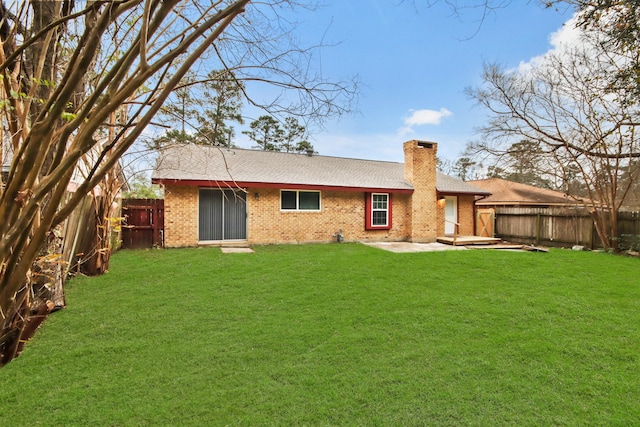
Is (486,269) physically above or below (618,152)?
below

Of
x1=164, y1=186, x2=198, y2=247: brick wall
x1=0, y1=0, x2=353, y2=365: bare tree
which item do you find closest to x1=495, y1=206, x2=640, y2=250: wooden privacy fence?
x1=0, y1=0, x2=353, y2=365: bare tree

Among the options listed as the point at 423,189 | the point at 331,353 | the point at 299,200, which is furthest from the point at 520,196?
the point at 331,353

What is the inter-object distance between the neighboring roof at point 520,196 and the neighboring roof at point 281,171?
27.8 feet

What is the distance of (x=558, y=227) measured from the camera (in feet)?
41.8

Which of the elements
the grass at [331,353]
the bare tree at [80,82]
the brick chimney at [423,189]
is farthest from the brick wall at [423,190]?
the bare tree at [80,82]

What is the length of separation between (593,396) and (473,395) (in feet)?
3.48

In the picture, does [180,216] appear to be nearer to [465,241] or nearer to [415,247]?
[415,247]

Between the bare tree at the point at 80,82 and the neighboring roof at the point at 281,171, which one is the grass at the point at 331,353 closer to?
the bare tree at the point at 80,82

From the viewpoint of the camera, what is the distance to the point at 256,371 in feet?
10.3

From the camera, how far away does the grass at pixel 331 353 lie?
2580 mm

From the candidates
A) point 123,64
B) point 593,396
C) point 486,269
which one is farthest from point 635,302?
point 123,64

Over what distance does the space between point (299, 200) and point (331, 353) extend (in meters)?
A: 8.94

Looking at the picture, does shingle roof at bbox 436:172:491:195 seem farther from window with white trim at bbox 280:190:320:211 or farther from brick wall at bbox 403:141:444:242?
window with white trim at bbox 280:190:320:211

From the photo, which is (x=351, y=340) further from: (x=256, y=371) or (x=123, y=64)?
(x=123, y=64)
